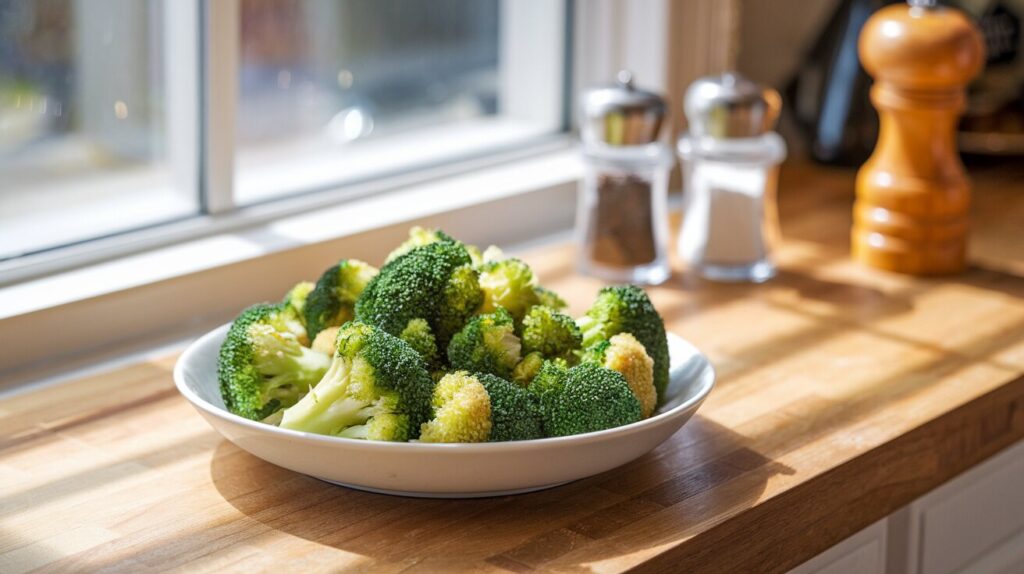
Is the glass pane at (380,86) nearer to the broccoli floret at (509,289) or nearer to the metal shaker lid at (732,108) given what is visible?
the metal shaker lid at (732,108)

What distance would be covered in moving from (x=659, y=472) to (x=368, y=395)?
24 centimetres

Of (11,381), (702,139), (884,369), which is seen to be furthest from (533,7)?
(11,381)

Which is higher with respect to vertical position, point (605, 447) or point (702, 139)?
point (702, 139)

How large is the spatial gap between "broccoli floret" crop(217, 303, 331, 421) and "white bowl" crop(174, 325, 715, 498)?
0.03 meters

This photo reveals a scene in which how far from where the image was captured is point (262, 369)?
3.12 ft

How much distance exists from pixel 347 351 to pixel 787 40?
1.40 metres

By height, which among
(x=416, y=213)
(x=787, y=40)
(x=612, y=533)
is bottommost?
(x=612, y=533)

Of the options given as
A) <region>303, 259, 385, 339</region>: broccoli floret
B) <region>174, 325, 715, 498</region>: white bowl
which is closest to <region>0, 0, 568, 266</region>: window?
<region>303, 259, 385, 339</region>: broccoli floret

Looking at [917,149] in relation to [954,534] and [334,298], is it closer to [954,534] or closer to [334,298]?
[954,534]

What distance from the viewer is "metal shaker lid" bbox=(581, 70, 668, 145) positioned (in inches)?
56.5

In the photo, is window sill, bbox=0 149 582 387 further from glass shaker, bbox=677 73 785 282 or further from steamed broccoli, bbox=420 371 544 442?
steamed broccoli, bbox=420 371 544 442

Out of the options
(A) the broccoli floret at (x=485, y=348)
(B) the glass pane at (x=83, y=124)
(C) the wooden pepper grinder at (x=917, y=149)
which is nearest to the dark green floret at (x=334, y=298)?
(A) the broccoli floret at (x=485, y=348)

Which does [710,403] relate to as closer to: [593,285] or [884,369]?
[884,369]

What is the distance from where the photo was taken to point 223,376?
0.96m
